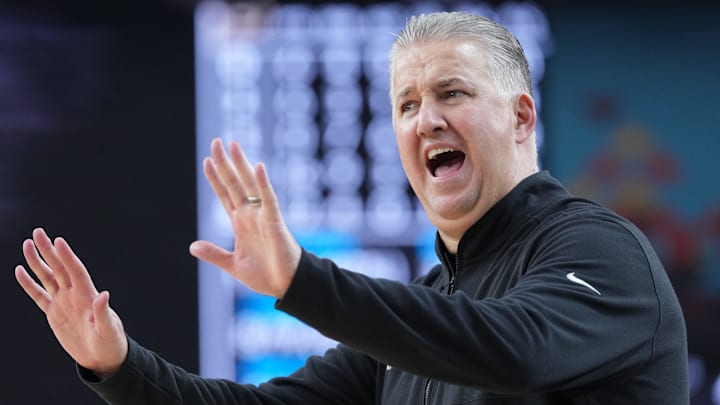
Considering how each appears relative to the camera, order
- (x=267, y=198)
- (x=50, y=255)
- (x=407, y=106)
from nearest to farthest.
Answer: (x=267, y=198) → (x=50, y=255) → (x=407, y=106)

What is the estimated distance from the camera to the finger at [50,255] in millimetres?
1944

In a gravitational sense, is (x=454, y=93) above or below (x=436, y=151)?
above

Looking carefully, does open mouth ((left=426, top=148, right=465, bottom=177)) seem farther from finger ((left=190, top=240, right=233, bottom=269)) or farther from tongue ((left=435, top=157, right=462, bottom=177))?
finger ((left=190, top=240, right=233, bottom=269))

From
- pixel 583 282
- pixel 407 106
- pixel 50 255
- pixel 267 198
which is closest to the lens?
pixel 267 198

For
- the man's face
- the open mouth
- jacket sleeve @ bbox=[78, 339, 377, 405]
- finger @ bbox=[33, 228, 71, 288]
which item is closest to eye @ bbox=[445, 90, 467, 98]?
the man's face

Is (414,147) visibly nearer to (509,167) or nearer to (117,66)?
(509,167)

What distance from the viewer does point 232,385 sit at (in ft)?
7.39

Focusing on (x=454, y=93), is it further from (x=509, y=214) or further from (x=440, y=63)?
(x=509, y=214)

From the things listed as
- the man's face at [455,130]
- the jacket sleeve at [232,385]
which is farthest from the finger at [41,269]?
the man's face at [455,130]

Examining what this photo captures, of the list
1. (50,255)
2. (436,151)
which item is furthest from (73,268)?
(436,151)

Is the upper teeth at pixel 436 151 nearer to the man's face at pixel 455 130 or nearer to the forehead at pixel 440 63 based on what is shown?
the man's face at pixel 455 130

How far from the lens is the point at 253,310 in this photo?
184 inches

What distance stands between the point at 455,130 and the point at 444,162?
4.6 inches

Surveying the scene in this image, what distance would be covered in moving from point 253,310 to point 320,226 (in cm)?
41
